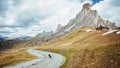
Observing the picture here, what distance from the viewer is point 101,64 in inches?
1088

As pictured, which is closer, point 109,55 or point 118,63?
point 118,63

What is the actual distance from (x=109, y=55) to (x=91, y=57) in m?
5.30

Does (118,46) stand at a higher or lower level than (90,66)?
higher

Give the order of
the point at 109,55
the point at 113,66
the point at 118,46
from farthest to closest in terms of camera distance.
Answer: the point at 118,46, the point at 109,55, the point at 113,66

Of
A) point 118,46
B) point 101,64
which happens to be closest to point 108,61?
point 101,64

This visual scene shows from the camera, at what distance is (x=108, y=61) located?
27328 mm

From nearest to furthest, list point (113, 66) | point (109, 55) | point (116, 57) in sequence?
point (113, 66) < point (116, 57) < point (109, 55)

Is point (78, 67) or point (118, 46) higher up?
point (118, 46)

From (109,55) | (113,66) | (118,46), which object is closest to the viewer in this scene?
(113,66)

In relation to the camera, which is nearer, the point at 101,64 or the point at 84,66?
the point at 101,64

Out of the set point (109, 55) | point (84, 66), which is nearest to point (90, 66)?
point (84, 66)

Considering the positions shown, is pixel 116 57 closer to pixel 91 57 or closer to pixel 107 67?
pixel 107 67

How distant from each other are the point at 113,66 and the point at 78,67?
9671 mm

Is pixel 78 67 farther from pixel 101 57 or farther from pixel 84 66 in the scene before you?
pixel 101 57
